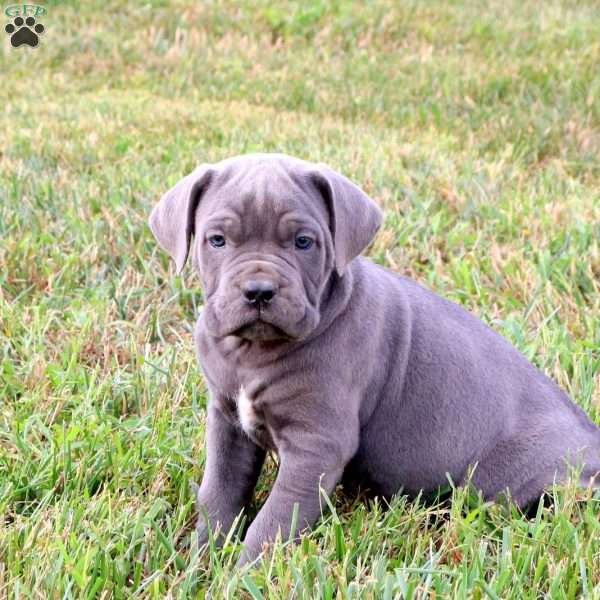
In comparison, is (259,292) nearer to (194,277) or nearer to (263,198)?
(263,198)

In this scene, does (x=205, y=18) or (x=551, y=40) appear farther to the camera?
(x=205, y=18)

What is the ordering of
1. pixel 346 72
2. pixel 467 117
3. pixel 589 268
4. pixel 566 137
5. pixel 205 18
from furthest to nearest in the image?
pixel 205 18, pixel 346 72, pixel 467 117, pixel 566 137, pixel 589 268

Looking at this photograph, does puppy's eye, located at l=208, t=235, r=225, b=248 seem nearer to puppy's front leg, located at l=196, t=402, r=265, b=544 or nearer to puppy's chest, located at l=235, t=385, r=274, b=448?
puppy's chest, located at l=235, t=385, r=274, b=448

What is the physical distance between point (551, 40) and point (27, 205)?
24.7 ft

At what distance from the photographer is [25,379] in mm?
4398

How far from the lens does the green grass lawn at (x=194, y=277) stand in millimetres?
3148

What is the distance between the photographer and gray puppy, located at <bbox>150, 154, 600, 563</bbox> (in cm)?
319

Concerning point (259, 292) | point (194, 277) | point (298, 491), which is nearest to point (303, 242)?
point (259, 292)

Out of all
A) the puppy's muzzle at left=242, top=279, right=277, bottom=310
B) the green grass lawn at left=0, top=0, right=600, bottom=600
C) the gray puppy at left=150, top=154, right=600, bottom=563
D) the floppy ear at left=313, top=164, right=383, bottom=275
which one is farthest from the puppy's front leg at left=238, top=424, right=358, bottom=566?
the floppy ear at left=313, top=164, right=383, bottom=275

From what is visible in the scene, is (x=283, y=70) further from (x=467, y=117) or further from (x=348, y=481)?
(x=348, y=481)

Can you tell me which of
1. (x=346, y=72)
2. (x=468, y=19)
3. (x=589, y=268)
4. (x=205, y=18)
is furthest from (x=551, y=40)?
(x=589, y=268)

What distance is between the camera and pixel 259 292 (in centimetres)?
304

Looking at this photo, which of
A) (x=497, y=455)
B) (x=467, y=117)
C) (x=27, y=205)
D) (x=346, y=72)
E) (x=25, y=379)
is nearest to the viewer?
(x=497, y=455)

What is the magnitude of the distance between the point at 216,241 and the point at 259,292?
1.03 feet
